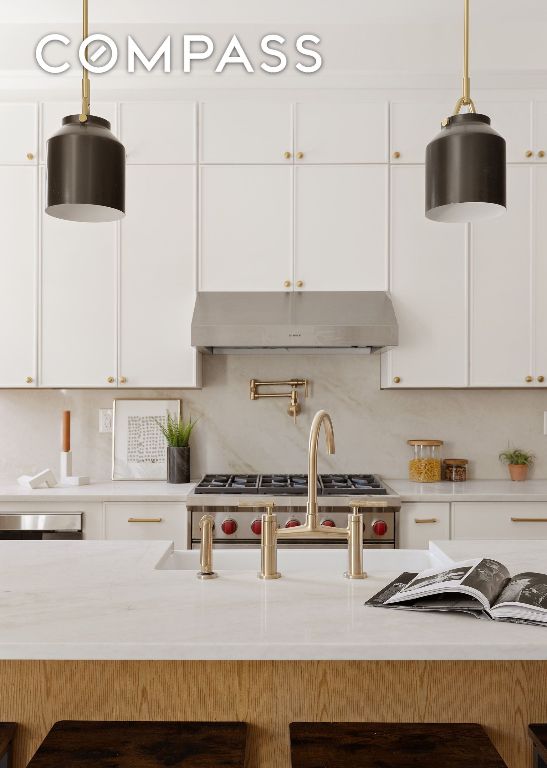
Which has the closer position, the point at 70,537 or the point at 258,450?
the point at 70,537

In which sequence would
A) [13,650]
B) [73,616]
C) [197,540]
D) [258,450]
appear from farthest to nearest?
[258,450], [197,540], [73,616], [13,650]

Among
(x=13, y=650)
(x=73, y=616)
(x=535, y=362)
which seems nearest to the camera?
(x=13, y=650)

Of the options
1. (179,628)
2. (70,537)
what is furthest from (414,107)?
(179,628)

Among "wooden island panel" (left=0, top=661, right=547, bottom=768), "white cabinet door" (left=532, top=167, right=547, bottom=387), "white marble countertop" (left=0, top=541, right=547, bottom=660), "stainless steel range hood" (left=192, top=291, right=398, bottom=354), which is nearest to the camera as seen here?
"white marble countertop" (left=0, top=541, right=547, bottom=660)

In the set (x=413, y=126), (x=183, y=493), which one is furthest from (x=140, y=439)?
(x=413, y=126)

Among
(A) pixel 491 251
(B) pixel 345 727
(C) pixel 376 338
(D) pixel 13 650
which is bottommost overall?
(B) pixel 345 727

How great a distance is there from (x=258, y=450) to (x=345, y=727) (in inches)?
103

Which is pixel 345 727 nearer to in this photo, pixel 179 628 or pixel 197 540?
pixel 179 628

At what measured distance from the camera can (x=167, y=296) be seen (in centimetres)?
382

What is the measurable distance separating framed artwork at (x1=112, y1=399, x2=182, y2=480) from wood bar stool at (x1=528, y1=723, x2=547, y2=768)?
8.98 feet

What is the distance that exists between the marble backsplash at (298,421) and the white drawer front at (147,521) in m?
0.68

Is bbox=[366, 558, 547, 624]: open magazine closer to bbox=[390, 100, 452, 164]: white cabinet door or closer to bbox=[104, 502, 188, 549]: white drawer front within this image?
bbox=[104, 502, 188, 549]: white drawer front

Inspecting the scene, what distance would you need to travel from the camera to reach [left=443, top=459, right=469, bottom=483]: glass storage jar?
4008 mm

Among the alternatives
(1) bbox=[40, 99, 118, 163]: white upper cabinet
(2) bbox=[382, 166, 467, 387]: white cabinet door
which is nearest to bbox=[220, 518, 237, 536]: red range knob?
(2) bbox=[382, 166, 467, 387]: white cabinet door
